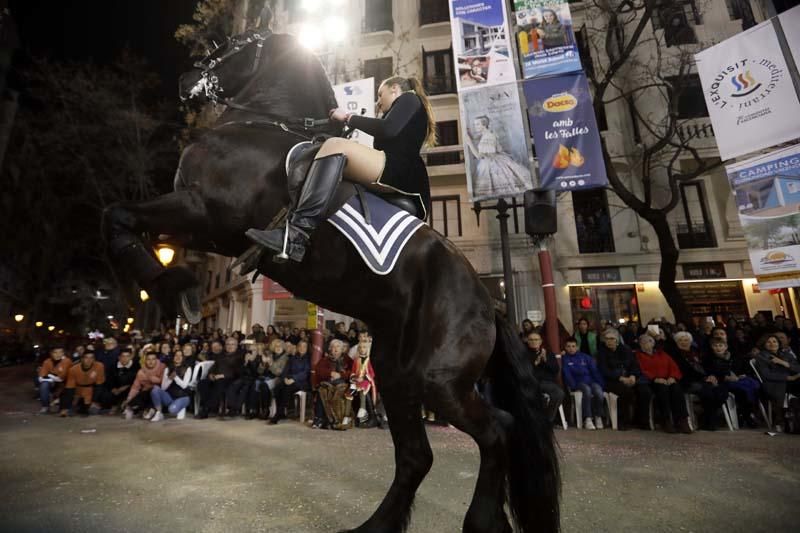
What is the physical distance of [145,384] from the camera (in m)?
8.68

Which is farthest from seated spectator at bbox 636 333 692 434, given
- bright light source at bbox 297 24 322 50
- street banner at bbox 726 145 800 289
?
bright light source at bbox 297 24 322 50

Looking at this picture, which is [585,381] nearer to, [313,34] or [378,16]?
[313,34]

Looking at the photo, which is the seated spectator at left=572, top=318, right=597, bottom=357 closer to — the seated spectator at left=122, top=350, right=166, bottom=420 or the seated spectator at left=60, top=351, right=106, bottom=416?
the seated spectator at left=122, top=350, right=166, bottom=420

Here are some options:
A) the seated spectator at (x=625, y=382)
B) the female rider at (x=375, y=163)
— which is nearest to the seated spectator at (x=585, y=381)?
the seated spectator at (x=625, y=382)

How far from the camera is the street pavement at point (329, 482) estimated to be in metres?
2.78

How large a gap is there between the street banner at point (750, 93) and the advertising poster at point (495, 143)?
4.18m

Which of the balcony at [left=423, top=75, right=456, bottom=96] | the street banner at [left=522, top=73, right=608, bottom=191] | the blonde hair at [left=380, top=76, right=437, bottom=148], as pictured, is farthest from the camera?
the balcony at [left=423, top=75, right=456, bottom=96]

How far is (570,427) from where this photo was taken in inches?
282

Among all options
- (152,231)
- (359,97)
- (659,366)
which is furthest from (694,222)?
(152,231)

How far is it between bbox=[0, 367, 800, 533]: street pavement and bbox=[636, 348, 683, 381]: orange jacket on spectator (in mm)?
1117

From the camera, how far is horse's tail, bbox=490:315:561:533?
7.64 feet

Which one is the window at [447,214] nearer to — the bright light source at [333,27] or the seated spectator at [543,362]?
the bright light source at [333,27]

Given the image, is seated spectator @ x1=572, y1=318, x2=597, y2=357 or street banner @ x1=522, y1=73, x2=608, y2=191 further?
street banner @ x1=522, y1=73, x2=608, y2=191

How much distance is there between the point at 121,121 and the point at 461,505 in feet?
72.5
